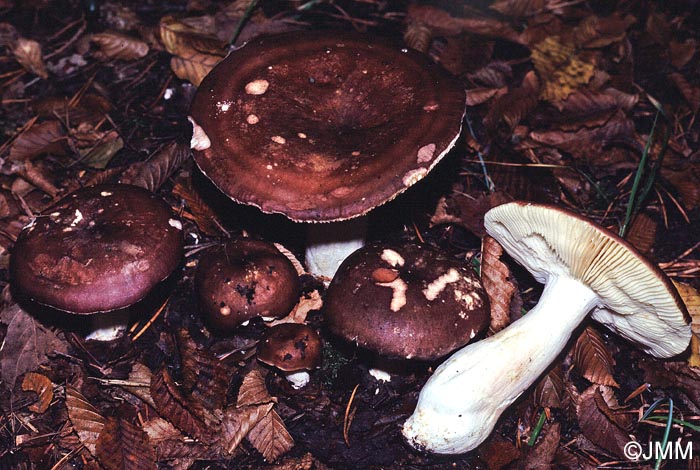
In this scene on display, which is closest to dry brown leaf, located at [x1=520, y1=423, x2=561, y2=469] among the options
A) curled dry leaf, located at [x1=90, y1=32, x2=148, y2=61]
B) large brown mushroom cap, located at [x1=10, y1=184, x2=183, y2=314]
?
large brown mushroom cap, located at [x1=10, y1=184, x2=183, y2=314]

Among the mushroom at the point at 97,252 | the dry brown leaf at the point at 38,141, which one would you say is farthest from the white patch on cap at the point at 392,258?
the dry brown leaf at the point at 38,141

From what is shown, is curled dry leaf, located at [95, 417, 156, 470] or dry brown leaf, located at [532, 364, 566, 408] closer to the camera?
curled dry leaf, located at [95, 417, 156, 470]

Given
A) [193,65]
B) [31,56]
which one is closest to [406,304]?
[193,65]

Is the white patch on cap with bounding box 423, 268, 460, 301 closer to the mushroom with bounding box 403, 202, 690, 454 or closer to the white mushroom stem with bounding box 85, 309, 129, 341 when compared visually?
the mushroom with bounding box 403, 202, 690, 454

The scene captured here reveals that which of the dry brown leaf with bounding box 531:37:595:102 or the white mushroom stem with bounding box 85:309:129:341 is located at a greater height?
the dry brown leaf with bounding box 531:37:595:102

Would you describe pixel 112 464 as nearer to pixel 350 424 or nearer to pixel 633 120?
pixel 350 424

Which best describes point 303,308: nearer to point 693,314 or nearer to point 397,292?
point 397,292

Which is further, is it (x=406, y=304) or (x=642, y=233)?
(x=642, y=233)

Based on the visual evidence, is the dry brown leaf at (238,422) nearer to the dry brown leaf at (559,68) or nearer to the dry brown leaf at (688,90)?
the dry brown leaf at (559,68)
